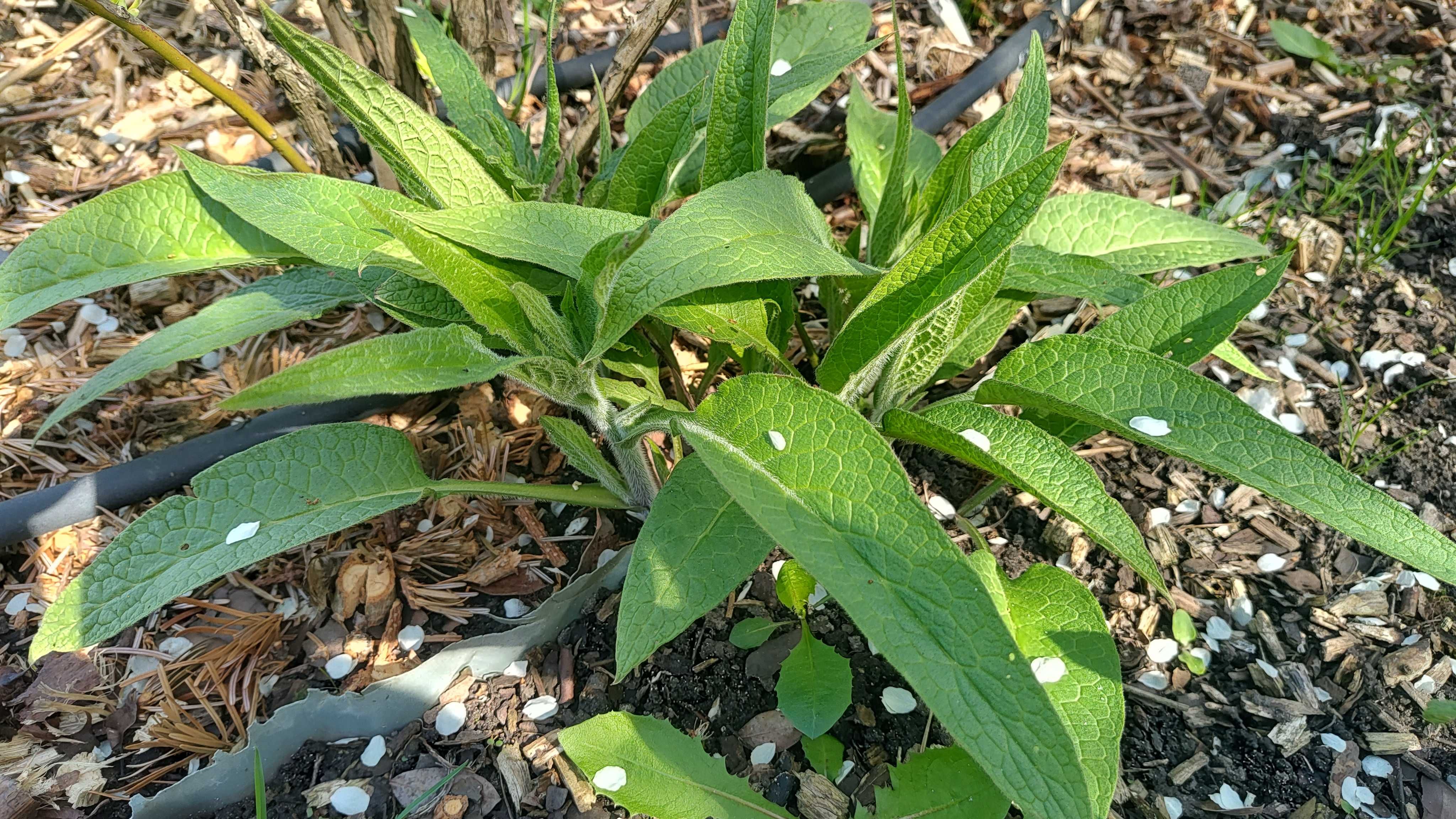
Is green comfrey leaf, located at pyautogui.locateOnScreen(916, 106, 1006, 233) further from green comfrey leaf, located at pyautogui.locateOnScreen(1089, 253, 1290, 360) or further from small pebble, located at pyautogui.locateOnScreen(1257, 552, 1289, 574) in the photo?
small pebble, located at pyautogui.locateOnScreen(1257, 552, 1289, 574)

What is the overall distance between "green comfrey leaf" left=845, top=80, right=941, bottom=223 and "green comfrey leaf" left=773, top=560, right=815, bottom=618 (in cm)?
75

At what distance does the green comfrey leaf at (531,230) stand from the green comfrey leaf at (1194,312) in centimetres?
74

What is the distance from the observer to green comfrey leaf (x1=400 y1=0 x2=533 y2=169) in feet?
5.29

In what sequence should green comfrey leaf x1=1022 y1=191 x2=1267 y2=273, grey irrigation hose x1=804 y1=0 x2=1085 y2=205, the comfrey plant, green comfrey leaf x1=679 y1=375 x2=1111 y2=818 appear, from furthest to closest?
grey irrigation hose x1=804 y1=0 x2=1085 y2=205, green comfrey leaf x1=1022 y1=191 x2=1267 y2=273, the comfrey plant, green comfrey leaf x1=679 y1=375 x2=1111 y2=818

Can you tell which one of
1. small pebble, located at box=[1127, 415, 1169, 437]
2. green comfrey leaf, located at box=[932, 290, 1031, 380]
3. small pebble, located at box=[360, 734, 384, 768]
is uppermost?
small pebble, located at box=[1127, 415, 1169, 437]

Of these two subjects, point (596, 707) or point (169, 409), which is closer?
point (596, 707)

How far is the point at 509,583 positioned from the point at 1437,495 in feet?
5.51

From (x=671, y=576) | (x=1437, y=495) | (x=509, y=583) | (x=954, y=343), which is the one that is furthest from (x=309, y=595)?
(x=1437, y=495)

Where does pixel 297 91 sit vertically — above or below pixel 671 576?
above

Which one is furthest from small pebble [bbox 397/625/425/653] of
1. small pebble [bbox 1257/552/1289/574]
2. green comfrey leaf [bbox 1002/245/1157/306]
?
small pebble [bbox 1257/552/1289/574]

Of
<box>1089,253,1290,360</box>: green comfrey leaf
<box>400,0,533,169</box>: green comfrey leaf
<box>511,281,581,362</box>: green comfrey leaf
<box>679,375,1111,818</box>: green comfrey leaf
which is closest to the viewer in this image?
<box>679,375,1111,818</box>: green comfrey leaf

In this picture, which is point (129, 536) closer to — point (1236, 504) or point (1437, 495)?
point (1236, 504)

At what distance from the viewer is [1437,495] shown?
1.73m

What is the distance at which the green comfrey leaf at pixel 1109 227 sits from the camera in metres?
1.72
